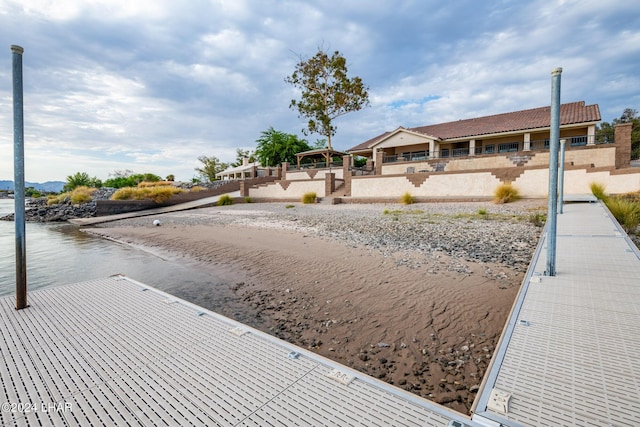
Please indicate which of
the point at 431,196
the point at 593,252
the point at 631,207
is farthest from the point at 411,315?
the point at 431,196

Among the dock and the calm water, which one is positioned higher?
the dock

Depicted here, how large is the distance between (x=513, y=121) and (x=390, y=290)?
87.9ft

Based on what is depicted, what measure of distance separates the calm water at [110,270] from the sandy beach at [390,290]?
0.70 ft

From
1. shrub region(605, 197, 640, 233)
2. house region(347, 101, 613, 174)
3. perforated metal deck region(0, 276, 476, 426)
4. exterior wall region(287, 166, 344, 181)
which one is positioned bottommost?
perforated metal deck region(0, 276, 476, 426)

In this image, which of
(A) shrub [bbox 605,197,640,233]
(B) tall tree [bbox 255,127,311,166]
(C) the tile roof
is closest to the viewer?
(A) shrub [bbox 605,197,640,233]

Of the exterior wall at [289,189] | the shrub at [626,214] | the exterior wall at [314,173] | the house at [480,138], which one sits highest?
the house at [480,138]

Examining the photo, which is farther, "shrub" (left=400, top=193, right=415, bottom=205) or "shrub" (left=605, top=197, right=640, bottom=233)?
"shrub" (left=400, top=193, right=415, bottom=205)

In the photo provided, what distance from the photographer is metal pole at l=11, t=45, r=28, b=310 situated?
3045 mm

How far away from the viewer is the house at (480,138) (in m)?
21.8

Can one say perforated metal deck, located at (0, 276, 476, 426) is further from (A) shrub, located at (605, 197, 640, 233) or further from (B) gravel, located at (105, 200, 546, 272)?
(A) shrub, located at (605, 197, 640, 233)

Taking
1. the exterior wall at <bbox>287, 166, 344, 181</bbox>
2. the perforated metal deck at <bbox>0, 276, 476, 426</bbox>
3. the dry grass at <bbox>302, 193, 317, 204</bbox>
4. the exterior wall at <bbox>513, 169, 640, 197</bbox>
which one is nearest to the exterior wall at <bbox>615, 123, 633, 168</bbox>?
the exterior wall at <bbox>513, 169, 640, 197</bbox>

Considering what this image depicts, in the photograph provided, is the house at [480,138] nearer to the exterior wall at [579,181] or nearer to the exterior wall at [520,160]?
the exterior wall at [520,160]

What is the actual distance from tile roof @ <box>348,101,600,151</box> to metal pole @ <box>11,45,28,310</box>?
27.4 metres

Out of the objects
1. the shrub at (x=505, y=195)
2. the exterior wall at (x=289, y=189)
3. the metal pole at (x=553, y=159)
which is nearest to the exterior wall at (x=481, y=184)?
the shrub at (x=505, y=195)
